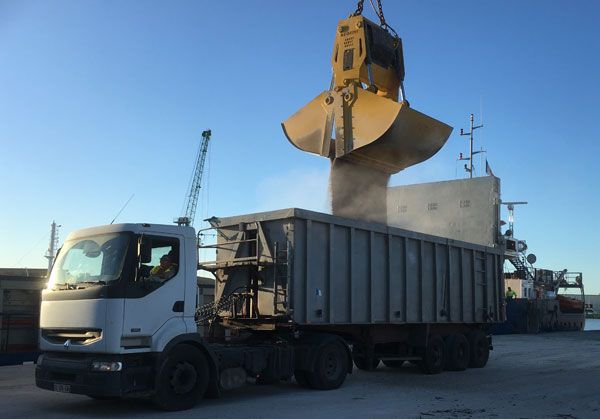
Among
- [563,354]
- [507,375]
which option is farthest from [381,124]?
[563,354]

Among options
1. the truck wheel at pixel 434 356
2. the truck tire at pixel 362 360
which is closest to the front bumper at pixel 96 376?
the truck tire at pixel 362 360

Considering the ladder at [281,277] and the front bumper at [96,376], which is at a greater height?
the ladder at [281,277]

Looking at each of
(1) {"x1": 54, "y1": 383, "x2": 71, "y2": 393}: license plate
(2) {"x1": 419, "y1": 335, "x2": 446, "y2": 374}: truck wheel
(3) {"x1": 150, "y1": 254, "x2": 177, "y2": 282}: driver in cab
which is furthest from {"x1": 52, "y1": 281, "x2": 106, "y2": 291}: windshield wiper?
(2) {"x1": 419, "y1": 335, "x2": 446, "y2": 374}: truck wheel

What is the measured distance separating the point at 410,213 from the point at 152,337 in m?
18.6

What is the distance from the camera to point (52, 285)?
8.53 m

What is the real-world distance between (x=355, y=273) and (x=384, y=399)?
235 centimetres

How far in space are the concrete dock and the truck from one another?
0.38m

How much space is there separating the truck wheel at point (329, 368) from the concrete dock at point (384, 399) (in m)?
0.21

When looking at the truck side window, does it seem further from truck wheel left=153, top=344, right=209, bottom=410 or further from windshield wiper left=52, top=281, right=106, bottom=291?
truck wheel left=153, top=344, right=209, bottom=410

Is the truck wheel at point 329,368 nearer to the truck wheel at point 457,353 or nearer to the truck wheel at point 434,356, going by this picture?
the truck wheel at point 434,356

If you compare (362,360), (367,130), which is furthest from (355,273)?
(367,130)

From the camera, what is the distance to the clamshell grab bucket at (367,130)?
38.4ft

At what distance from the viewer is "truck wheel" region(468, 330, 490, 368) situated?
14461mm

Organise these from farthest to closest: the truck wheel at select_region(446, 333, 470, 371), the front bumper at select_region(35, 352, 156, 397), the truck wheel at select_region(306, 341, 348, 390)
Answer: the truck wheel at select_region(446, 333, 470, 371) → the truck wheel at select_region(306, 341, 348, 390) → the front bumper at select_region(35, 352, 156, 397)
